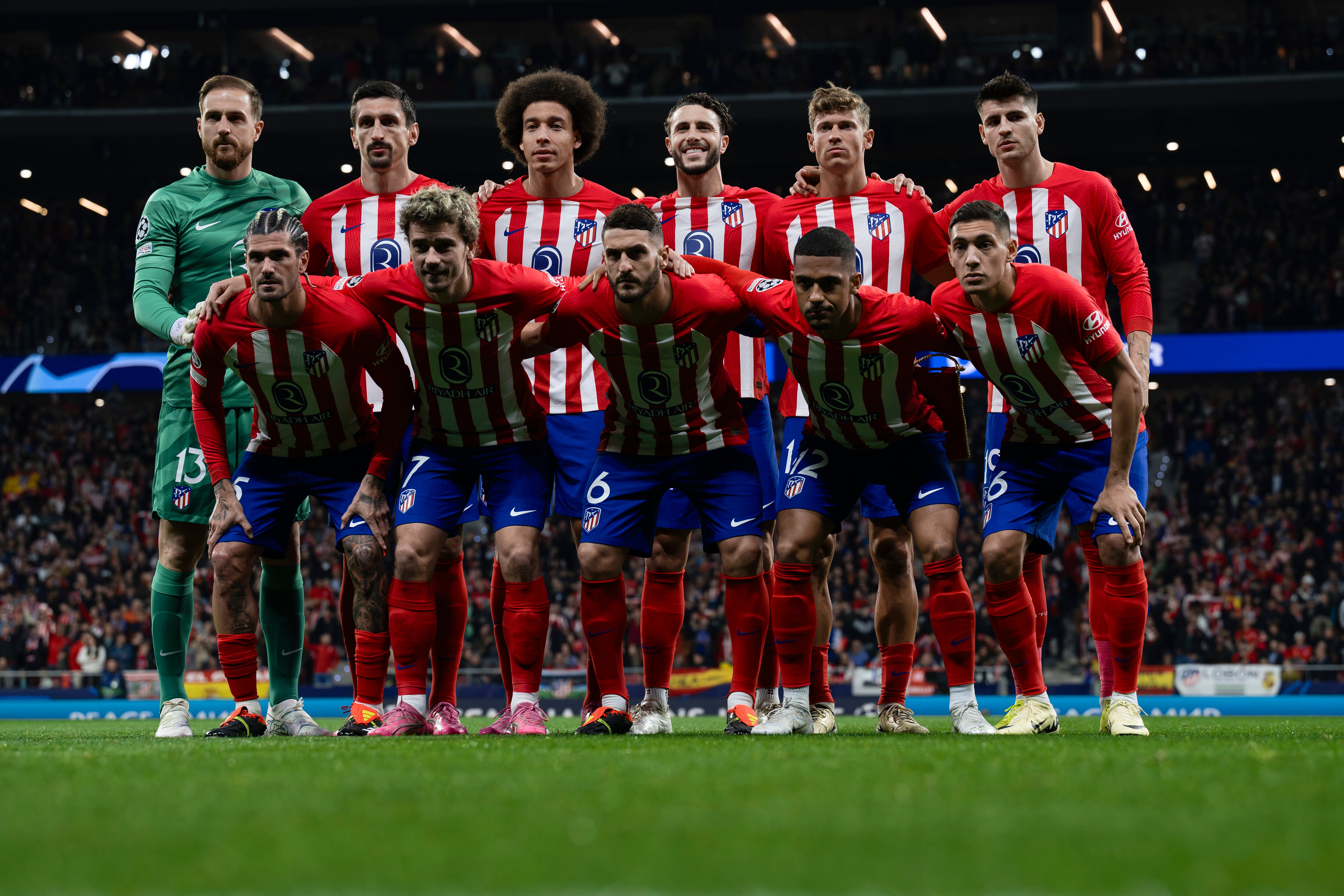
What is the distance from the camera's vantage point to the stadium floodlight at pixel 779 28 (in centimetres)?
2205

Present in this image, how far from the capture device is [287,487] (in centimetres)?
549

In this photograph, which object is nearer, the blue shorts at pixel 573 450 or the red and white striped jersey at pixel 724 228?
the blue shorts at pixel 573 450

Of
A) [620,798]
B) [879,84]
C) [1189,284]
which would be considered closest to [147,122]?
[879,84]

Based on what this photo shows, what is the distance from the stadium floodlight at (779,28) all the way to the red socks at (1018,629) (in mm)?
18357

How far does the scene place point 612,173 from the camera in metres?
23.0

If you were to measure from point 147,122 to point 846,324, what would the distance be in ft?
58.1

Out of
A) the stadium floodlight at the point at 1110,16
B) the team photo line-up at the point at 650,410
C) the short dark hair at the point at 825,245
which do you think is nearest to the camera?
the short dark hair at the point at 825,245

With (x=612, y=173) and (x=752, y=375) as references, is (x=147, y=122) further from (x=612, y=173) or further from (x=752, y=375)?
(x=752, y=375)

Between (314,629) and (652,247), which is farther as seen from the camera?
(314,629)

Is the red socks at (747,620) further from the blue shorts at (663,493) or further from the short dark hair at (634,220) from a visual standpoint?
the short dark hair at (634,220)

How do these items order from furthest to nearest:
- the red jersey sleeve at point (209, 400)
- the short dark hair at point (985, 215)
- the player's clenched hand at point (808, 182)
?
the player's clenched hand at point (808, 182), the red jersey sleeve at point (209, 400), the short dark hair at point (985, 215)

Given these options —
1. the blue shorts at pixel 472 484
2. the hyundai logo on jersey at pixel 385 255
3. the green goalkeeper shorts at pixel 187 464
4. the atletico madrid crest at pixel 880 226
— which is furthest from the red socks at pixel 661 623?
the hyundai logo on jersey at pixel 385 255

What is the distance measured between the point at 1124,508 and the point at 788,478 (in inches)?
50.9

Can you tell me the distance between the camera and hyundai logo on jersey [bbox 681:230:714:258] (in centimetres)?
586
